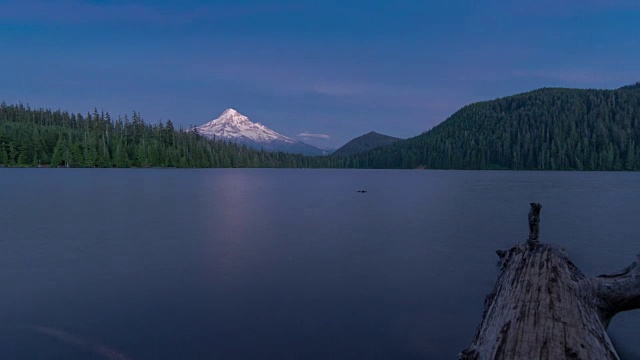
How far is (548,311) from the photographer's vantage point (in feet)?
22.9

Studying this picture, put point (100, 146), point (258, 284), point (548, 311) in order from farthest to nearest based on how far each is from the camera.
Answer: point (100, 146), point (258, 284), point (548, 311)

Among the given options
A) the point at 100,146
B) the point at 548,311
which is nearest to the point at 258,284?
the point at 548,311

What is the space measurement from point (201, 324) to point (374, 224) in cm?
2009

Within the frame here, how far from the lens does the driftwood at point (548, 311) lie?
225 inches

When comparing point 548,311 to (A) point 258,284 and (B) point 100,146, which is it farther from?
(B) point 100,146

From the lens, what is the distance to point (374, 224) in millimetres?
29000

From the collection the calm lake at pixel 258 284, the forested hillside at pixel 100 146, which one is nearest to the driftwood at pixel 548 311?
the calm lake at pixel 258 284

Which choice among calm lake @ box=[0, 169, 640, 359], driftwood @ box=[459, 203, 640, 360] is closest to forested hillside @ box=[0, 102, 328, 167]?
calm lake @ box=[0, 169, 640, 359]

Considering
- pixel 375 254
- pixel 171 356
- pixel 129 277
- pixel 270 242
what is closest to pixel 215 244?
pixel 270 242

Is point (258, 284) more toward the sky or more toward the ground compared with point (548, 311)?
more toward the ground

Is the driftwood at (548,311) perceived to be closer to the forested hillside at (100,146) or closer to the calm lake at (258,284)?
the calm lake at (258,284)

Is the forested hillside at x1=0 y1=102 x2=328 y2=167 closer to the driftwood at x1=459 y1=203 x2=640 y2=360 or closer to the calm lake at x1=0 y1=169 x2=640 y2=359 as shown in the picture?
the calm lake at x1=0 y1=169 x2=640 y2=359

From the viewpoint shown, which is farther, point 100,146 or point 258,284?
point 100,146

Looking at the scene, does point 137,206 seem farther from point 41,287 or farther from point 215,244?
point 41,287
